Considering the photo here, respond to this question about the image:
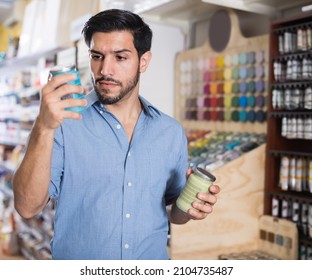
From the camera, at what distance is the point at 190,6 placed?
8.54 ft

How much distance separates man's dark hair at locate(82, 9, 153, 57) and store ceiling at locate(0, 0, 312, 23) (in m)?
1.05

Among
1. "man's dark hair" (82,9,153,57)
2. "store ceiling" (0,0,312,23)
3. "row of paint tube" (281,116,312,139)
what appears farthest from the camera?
"store ceiling" (0,0,312,23)

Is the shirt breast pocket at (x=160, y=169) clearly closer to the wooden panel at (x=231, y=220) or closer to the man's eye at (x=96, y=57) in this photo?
the man's eye at (x=96, y=57)

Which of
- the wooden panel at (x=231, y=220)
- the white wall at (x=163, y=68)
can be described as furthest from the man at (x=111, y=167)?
the white wall at (x=163, y=68)

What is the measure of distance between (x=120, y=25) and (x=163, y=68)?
1.63 m

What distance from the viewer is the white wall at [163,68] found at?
2.75 metres

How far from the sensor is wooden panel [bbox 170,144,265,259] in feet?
6.64

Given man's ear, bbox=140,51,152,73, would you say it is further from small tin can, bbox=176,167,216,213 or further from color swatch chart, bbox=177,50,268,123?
color swatch chart, bbox=177,50,268,123

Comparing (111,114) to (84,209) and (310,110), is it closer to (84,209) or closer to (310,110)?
(84,209)

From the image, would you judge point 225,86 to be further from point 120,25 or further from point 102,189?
point 102,189

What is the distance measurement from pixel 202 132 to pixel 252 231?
0.76m

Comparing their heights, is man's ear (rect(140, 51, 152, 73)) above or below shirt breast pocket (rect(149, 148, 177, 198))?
above

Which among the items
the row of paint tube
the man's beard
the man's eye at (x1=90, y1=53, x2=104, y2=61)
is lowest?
the row of paint tube

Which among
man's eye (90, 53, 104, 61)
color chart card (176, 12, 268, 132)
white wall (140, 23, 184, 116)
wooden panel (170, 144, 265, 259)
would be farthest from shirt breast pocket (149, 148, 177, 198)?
white wall (140, 23, 184, 116)
